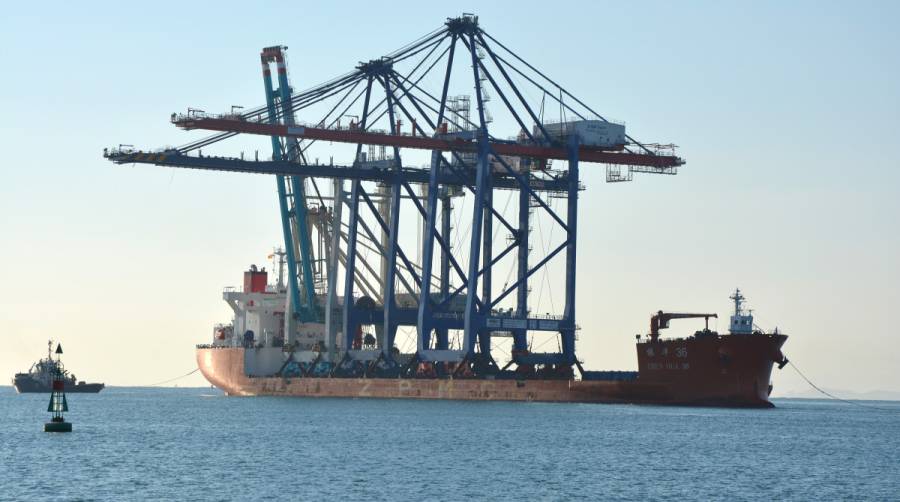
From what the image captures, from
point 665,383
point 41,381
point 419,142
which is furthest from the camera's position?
point 41,381

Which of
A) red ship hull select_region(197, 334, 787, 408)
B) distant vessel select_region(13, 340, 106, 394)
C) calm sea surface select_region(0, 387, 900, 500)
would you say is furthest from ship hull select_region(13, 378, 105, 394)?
calm sea surface select_region(0, 387, 900, 500)

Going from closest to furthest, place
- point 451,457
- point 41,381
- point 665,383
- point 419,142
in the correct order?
point 451,457
point 665,383
point 419,142
point 41,381

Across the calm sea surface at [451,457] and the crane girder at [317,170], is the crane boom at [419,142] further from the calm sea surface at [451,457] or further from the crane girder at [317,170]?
the calm sea surface at [451,457]

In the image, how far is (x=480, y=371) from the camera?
3585 inches

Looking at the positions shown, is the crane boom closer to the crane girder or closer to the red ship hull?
the crane girder

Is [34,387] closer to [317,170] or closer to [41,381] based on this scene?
[41,381]

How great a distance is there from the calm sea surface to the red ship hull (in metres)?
1.63

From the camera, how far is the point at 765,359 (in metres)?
80.7

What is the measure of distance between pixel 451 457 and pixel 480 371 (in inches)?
1498

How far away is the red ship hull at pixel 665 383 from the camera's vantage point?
265ft

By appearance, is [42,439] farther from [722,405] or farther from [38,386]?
[38,386]

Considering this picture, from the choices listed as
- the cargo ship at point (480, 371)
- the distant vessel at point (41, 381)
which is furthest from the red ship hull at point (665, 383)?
the distant vessel at point (41, 381)

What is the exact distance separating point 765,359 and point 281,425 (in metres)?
25.7

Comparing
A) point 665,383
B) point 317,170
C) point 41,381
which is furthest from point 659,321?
point 41,381
